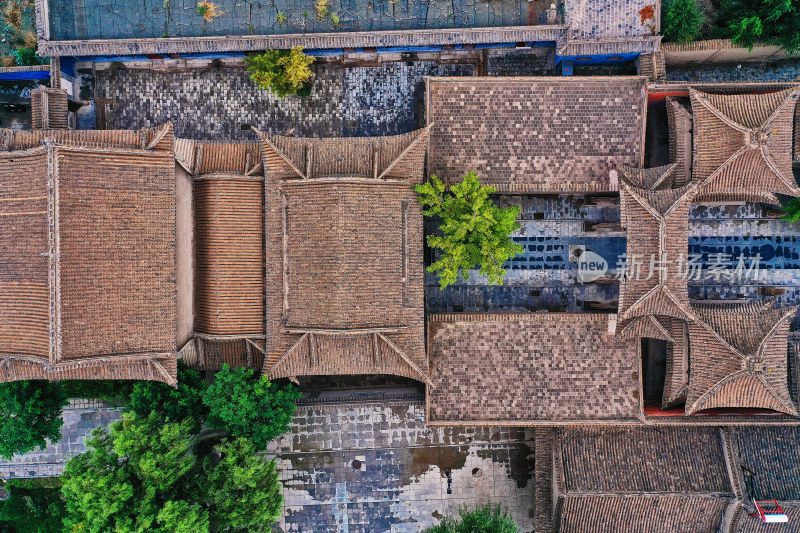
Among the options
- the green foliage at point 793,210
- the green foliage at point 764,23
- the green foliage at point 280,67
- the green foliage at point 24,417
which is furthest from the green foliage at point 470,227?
the green foliage at point 24,417

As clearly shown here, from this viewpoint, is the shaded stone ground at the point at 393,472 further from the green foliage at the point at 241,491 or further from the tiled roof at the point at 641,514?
the green foliage at the point at 241,491

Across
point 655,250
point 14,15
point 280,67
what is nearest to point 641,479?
point 655,250

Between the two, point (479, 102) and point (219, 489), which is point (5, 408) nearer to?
point (219, 489)

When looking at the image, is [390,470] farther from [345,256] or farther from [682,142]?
[682,142]

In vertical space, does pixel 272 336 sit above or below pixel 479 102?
below

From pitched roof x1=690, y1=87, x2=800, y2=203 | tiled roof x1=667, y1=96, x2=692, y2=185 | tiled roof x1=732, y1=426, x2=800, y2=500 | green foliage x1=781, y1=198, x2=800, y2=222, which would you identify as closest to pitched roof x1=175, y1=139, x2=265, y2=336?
tiled roof x1=667, y1=96, x2=692, y2=185

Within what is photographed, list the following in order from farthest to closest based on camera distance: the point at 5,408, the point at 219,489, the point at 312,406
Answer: the point at 312,406 → the point at 5,408 → the point at 219,489

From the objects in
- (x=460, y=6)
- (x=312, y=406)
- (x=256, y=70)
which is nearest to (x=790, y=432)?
(x=312, y=406)
